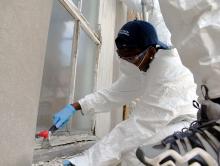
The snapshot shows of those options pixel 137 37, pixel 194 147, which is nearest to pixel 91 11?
pixel 137 37

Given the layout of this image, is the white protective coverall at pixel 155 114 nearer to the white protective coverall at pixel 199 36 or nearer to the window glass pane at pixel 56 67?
the window glass pane at pixel 56 67

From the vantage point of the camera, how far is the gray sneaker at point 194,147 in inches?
18.8

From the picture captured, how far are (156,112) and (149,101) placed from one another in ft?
0.24

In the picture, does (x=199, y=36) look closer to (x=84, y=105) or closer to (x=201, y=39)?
(x=201, y=39)

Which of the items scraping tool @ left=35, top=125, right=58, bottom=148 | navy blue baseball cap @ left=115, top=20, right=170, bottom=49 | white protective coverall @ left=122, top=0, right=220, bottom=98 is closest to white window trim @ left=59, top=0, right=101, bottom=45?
navy blue baseball cap @ left=115, top=20, right=170, bottom=49

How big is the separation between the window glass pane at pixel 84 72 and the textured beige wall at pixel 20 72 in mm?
1182

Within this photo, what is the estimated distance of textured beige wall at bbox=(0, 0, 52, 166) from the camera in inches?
22.9

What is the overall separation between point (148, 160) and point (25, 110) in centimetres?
35

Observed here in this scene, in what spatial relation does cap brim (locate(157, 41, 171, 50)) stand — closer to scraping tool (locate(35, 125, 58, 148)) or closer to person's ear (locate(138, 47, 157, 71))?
person's ear (locate(138, 47, 157, 71))

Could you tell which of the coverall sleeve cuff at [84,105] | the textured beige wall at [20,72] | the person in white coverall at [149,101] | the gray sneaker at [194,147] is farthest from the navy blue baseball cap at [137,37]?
the gray sneaker at [194,147]

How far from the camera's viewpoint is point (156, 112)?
1.31 meters

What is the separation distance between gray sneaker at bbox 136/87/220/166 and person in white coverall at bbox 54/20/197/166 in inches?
25.1

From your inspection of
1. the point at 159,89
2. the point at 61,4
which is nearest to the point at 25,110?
the point at 159,89

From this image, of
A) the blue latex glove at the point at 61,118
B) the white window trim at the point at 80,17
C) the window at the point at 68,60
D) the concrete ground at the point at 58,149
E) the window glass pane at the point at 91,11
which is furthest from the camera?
the window glass pane at the point at 91,11
